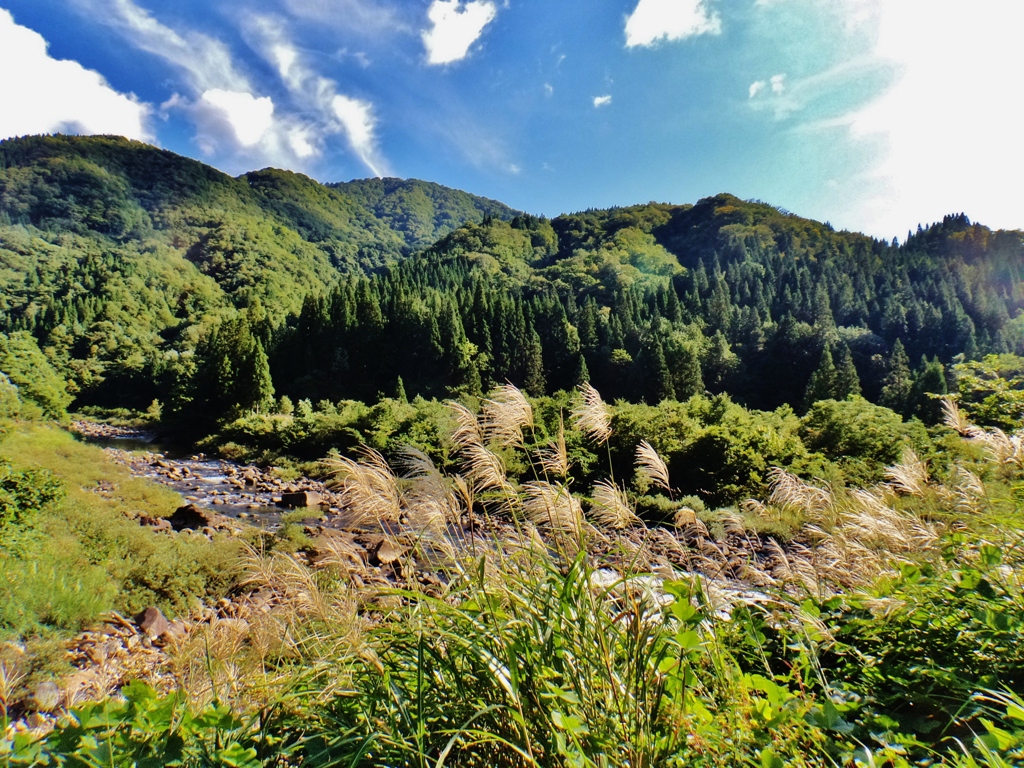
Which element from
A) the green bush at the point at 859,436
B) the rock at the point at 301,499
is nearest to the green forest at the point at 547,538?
the green bush at the point at 859,436

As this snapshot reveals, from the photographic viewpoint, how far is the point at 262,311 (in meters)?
80.7

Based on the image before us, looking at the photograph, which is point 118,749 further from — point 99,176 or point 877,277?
point 99,176

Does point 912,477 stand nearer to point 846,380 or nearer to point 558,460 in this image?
point 558,460

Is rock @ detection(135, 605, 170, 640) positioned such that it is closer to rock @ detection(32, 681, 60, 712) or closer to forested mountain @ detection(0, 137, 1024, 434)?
rock @ detection(32, 681, 60, 712)

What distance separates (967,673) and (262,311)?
296 feet

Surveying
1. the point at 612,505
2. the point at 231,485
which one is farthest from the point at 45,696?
the point at 231,485

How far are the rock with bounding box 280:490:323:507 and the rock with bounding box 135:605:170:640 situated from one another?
10.8m

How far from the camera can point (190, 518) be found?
17547mm

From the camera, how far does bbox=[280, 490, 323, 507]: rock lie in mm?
21448

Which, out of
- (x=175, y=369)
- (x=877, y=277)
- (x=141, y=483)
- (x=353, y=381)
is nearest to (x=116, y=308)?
(x=175, y=369)

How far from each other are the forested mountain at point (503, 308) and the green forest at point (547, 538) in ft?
2.04

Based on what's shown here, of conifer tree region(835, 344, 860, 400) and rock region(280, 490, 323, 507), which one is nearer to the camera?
rock region(280, 490, 323, 507)

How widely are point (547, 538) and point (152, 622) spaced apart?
10640 millimetres

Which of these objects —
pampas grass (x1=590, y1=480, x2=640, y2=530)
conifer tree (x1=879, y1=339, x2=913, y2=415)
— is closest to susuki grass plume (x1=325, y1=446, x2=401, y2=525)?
pampas grass (x1=590, y1=480, x2=640, y2=530)
